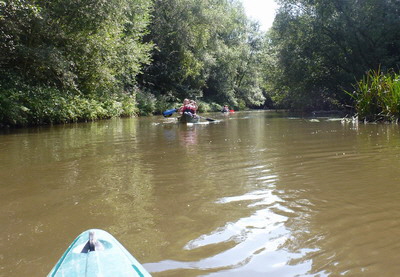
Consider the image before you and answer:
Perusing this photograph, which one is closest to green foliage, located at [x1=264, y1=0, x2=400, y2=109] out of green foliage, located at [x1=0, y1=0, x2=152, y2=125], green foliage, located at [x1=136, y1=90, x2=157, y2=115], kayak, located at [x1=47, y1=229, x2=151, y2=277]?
green foliage, located at [x1=136, y1=90, x2=157, y2=115]

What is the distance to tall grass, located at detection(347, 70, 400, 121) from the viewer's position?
12008 millimetres

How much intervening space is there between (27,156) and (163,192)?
12.7 feet

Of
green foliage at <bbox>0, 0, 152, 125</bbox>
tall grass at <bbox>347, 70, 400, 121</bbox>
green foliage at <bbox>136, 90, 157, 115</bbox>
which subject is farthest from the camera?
green foliage at <bbox>136, 90, 157, 115</bbox>

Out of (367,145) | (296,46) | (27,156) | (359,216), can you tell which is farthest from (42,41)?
(296,46)

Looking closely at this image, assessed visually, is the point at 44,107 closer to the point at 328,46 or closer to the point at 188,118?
the point at 188,118

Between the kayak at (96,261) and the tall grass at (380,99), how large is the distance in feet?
39.9

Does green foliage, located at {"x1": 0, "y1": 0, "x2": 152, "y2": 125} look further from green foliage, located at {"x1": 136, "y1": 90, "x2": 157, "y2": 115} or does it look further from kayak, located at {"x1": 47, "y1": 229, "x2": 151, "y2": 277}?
kayak, located at {"x1": 47, "y1": 229, "x2": 151, "y2": 277}

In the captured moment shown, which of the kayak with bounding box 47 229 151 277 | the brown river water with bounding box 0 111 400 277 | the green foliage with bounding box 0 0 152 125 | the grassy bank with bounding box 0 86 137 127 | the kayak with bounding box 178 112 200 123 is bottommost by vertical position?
the brown river water with bounding box 0 111 400 277

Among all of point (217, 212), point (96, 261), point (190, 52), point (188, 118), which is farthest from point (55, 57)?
point (190, 52)

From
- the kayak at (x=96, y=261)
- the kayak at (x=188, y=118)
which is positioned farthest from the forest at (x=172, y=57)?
the kayak at (x=96, y=261)

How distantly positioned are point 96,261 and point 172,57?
30.4 m

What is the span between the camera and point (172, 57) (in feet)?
102

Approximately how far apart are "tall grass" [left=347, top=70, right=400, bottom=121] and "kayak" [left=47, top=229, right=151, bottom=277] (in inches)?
479

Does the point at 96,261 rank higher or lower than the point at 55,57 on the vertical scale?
lower
